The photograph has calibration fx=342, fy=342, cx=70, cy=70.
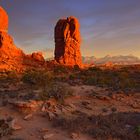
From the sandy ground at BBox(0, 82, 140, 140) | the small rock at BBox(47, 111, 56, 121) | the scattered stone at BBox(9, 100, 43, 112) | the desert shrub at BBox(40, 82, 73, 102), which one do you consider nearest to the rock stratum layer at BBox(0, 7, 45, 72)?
the sandy ground at BBox(0, 82, 140, 140)

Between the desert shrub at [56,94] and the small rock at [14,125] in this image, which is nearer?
the small rock at [14,125]

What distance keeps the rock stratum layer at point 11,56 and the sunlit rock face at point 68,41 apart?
4131 millimetres

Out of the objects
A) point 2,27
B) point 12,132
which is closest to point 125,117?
point 12,132

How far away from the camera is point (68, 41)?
151ft

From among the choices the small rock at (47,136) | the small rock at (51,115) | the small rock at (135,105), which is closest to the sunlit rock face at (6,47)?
the small rock at (135,105)

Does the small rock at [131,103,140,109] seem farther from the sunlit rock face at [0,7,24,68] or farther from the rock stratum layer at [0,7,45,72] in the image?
the sunlit rock face at [0,7,24,68]

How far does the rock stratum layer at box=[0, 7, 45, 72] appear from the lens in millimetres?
36244

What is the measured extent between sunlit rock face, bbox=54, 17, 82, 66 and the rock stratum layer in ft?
13.6

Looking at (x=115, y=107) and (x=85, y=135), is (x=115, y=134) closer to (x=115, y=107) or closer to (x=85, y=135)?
(x=85, y=135)

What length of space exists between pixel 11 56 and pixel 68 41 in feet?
33.1

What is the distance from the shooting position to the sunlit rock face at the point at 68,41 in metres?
45.3

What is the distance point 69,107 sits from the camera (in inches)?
528

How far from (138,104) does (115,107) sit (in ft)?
4.47

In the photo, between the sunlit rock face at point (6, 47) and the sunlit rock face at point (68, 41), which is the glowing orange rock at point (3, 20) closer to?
the sunlit rock face at point (6, 47)
